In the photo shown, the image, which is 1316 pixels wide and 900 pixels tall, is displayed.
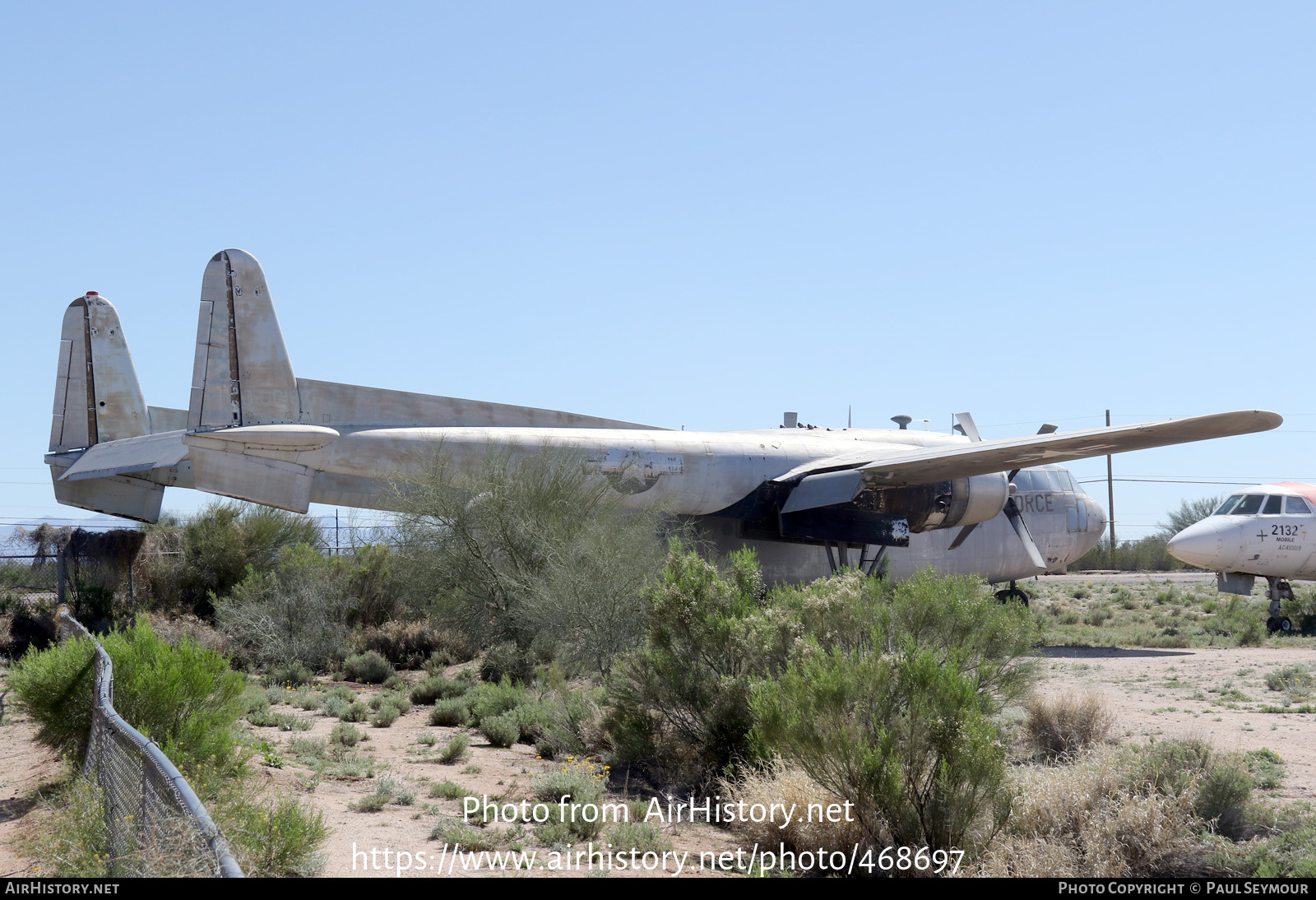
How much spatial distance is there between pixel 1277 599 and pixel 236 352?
24.9 metres

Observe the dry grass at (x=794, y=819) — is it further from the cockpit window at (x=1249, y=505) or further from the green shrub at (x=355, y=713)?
the cockpit window at (x=1249, y=505)

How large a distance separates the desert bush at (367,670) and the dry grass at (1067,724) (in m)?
11.8

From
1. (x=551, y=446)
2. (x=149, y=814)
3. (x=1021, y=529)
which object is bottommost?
(x=149, y=814)

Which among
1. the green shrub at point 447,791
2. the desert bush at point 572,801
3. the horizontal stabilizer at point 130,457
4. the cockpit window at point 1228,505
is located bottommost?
the green shrub at point 447,791

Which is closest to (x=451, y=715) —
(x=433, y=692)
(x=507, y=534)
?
(x=433, y=692)

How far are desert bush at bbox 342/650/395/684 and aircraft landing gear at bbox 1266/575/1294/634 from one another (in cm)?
2067

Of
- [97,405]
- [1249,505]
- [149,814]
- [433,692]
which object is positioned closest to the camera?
[149,814]

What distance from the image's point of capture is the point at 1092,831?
7094mm

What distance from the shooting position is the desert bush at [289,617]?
18.7 meters

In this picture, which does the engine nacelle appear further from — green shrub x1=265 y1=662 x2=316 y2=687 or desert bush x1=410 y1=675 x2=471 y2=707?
green shrub x1=265 y1=662 x2=316 y2=687

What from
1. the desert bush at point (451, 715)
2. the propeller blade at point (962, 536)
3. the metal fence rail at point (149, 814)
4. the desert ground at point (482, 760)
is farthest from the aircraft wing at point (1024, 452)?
the metal fence rail at point (149, 814)

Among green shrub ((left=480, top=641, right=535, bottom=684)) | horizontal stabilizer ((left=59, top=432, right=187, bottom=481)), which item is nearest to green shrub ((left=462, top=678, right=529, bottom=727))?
green shrub ((left=480, top=641, right=535, bottom=684))

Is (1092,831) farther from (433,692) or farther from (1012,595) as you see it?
(1012,595)

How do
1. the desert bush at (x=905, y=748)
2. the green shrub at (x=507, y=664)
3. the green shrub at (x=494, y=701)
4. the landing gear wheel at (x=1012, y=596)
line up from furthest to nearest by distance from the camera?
the landing gear wheel at (x=1012, y=596)
the green shrub at (x=507, y=664)
the green shrub at (x=494, y=701)
the desert bush at (x=905, y=748)
